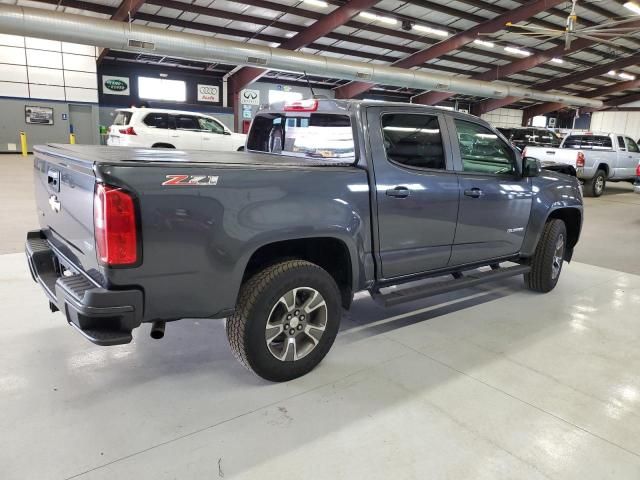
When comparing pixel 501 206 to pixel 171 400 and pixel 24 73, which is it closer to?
pixel 171 400

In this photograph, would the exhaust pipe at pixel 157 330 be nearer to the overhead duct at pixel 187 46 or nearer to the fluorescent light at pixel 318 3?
the overhead duct at pixel 187 46

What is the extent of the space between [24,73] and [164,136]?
11.5 meters

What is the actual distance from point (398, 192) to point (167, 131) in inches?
404

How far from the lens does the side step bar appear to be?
Answer: 10.0 feet

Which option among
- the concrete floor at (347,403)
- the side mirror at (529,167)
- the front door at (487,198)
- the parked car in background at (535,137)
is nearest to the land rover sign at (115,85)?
the parked car in background at (535,137)

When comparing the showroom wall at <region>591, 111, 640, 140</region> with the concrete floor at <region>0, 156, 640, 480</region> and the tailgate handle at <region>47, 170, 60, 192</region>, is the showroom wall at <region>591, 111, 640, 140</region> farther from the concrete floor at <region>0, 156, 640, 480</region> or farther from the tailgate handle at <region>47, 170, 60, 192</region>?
the tailgate handle at <region>47, 170, 60, 192</region>

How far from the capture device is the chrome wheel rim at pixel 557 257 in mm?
4316

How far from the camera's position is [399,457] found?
2049 mm

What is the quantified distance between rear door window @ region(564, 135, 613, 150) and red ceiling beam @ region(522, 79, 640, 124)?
766 inches

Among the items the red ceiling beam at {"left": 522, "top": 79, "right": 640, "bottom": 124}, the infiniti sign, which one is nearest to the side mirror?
the infiniti sign

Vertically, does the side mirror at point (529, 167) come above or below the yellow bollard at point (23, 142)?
below

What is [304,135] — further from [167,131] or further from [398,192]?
[167,131]

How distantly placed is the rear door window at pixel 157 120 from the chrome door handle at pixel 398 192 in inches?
402

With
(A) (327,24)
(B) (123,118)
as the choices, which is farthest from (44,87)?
(A) (327,24)
